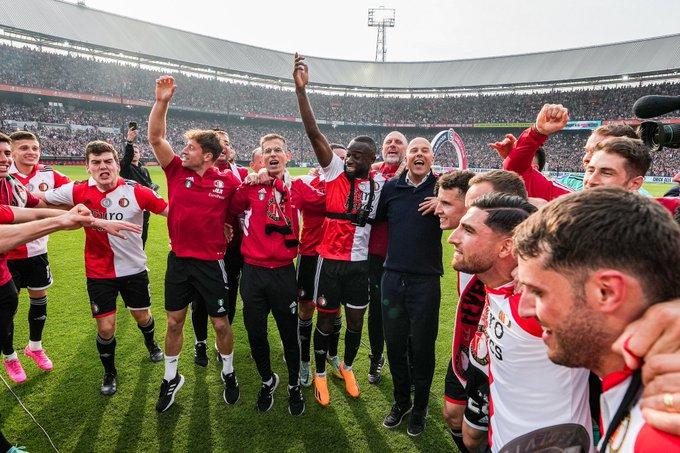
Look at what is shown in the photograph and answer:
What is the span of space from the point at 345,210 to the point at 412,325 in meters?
1.34

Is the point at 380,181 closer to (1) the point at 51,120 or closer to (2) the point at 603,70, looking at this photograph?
(1) the point at 51,120

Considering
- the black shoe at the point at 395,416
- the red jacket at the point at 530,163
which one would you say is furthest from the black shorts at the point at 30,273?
the red jacket at the point at 530,163

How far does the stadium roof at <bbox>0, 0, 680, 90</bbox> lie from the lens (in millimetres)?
36844

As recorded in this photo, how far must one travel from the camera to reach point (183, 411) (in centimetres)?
369

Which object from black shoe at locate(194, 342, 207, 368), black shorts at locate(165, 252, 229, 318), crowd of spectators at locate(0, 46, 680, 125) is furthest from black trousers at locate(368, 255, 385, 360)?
crowd of spectators at locate(0, 46, 680, 125)

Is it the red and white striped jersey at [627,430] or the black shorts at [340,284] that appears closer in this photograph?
the red and white striped jersey at [627,430]

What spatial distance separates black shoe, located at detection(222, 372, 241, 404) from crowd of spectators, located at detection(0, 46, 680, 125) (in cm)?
4266

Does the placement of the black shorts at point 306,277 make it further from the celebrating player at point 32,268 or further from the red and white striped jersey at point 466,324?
the celebrating player at point 32,268

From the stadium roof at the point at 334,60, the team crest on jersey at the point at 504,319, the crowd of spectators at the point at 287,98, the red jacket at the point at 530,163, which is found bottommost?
A: the team crest on jersey at the point at 504,319

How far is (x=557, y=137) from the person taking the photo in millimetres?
44781

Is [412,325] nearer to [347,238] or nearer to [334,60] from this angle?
[347,238]

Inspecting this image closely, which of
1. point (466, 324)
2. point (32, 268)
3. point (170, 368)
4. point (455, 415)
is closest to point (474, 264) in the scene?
point (466, 324)

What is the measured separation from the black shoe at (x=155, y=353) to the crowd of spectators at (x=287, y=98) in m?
41.4

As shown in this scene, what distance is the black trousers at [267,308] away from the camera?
377cm
